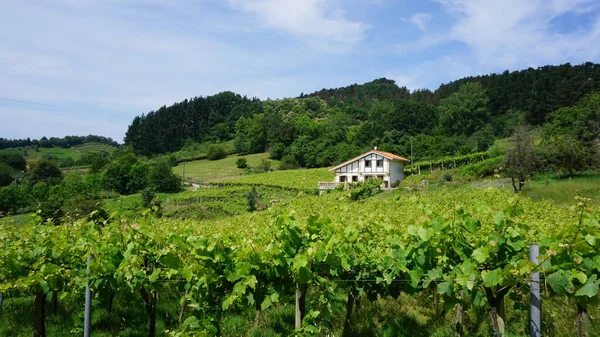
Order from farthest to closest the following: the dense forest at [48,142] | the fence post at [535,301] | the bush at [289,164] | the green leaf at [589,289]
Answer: the dense forest at [48,142]
the bush at [289,164]
the fence post at [535,301]
the green leaf at [589,289]

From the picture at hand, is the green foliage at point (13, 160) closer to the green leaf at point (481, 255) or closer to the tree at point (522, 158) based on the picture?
the tree at point (522, 158)

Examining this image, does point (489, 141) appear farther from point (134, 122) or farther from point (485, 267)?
point (134, 122)

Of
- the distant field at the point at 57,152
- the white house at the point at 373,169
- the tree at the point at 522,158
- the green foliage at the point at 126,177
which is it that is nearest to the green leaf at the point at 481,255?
the tree at the point at 522,158

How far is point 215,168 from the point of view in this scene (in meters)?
65.6

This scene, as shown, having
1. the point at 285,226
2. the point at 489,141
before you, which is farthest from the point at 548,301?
the point at 489,141

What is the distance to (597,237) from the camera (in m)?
2.71

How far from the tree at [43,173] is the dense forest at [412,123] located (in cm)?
3251

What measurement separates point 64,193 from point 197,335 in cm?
Result: 5793

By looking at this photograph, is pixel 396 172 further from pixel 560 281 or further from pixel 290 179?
pixel 560 281

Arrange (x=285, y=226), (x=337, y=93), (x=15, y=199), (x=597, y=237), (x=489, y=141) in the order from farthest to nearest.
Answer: (x=337, y=93)
(x=15, y=199)
(x=489, y=141)
(x=285, y=226)
(x=597, y=237)

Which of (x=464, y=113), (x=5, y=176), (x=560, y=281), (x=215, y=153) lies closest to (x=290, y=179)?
(x=215, y=153)

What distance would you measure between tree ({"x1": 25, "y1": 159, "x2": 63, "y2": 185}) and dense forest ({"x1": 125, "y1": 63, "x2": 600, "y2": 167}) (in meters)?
32.5

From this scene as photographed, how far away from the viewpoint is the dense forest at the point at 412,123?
195ft

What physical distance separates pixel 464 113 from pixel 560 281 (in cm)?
6942
